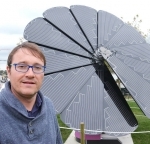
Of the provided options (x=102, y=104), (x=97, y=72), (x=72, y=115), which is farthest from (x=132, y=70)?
(x=72, y=115)

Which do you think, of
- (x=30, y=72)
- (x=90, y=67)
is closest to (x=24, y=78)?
(x=30, y=72)

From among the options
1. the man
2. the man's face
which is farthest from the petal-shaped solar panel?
the man's face

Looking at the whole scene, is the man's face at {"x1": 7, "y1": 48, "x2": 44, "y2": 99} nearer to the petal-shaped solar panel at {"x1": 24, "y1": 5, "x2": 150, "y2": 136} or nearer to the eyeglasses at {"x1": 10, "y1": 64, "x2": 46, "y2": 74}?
the eyeglasses at {"x1": 10, "y1": 64, "x2": 46, "y2": 74}

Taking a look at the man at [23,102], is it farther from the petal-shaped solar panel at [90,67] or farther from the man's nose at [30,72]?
the petal-shaped solar panel at [90,67]

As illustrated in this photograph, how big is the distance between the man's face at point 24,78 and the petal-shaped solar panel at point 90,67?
3695mm

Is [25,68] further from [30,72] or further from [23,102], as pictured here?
[23,102]

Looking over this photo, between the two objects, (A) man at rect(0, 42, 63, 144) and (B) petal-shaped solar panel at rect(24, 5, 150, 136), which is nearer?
(A) man at rect(0, 42, 63, 144)

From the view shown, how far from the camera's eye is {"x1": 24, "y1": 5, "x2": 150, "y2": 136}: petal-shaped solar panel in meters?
5.68

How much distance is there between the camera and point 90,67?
6461mm

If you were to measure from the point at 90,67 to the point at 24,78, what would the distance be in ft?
15.5

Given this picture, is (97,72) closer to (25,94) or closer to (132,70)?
(132,70)

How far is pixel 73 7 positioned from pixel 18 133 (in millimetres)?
6444

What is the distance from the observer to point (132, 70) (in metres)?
6.70

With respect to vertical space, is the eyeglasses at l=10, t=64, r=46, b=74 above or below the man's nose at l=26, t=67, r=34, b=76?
above
